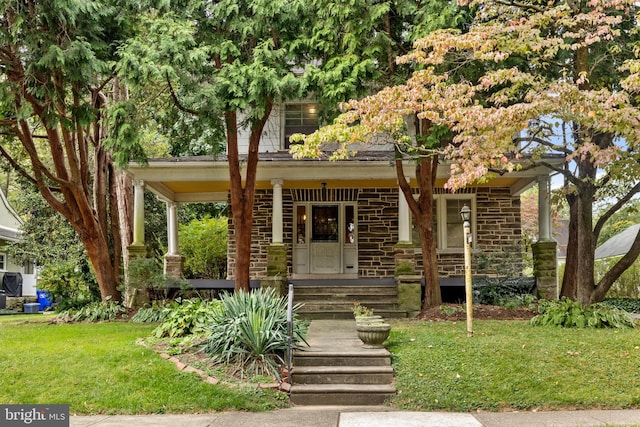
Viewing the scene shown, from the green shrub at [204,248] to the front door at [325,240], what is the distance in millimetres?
5307

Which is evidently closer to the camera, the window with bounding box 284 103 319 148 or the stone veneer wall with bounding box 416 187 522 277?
the stone veneer wall with bounding box 416 187 522 277

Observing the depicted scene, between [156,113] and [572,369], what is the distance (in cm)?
988

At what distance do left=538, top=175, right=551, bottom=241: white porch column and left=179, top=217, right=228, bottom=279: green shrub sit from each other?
1069 cm

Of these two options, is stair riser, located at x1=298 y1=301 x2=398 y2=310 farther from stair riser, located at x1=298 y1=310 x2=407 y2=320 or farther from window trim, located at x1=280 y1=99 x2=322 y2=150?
window trim, located at x1=280 y1=99 x2=322 y2=150

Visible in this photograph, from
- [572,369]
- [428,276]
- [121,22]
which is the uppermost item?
Answer: [121,22]

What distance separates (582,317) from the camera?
31.6 feet

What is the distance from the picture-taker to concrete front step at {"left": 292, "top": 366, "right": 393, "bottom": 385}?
7.36 meters

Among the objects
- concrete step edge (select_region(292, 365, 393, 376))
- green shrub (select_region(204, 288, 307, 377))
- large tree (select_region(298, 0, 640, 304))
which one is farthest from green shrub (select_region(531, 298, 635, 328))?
green shrub (select_region(204, 288, 307, 377))

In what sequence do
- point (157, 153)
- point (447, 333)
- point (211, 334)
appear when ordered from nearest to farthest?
point (211, 334) → point (447, 333) → point (157, 153)

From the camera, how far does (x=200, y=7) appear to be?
11.0 metres

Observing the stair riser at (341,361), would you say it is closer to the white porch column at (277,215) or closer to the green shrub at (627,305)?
the white porch column at (277,215)

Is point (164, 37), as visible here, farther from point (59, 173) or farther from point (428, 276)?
point (428, 276)

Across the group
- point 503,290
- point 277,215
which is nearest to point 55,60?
point 277,215

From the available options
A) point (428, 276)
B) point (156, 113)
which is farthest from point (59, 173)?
point (428, 276)
